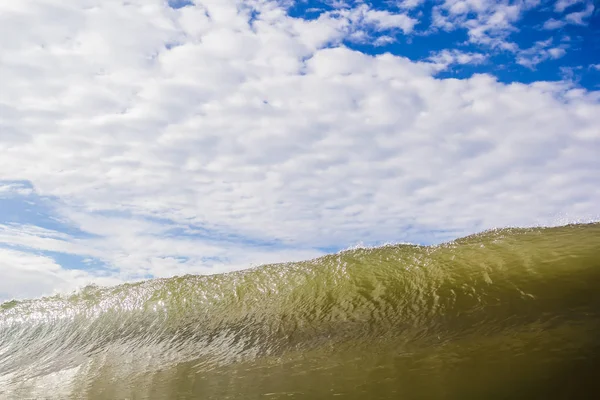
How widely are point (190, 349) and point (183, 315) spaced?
226 centimetres

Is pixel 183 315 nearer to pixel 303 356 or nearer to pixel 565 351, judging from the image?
pixel 303 356

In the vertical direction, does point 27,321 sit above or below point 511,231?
below

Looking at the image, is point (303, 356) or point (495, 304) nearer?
point (303, 356)

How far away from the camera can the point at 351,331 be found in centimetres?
692

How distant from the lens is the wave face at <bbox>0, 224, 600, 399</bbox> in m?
4.69

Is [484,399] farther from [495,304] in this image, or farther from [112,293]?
[112,293]

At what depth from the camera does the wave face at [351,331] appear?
15.4 ft

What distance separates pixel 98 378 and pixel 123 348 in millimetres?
1793

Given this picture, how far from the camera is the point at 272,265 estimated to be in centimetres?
1175

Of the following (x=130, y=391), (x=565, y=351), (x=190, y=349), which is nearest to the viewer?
(x=565, y=351)

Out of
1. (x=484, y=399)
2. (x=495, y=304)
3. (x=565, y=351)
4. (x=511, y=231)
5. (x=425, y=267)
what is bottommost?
(x=484, y=399)

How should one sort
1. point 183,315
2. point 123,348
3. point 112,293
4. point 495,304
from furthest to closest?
Result: point 112,293, point 183,315, point 123,348, point 495,304

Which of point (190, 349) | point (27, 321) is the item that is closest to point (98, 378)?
point (190, 349)

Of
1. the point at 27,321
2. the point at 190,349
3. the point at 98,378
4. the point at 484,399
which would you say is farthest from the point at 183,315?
the point at 484,399
